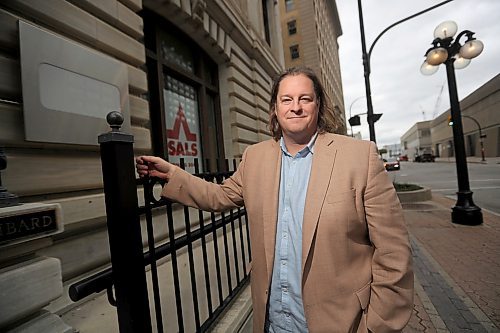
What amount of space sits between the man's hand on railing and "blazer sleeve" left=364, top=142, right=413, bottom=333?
119 centimetres

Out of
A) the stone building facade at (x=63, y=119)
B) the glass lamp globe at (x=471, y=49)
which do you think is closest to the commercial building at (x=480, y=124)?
the glass lamp globe at (x=471, y=49)

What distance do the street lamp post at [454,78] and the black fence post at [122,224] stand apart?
732 cm

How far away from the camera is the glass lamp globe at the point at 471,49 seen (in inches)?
267

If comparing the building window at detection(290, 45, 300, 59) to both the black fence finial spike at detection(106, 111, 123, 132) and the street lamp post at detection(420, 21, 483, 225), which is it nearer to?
the street lamp post at detection(420, 21, 483, 225)

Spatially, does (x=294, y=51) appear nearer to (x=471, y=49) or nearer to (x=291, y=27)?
(x=291, y=27)

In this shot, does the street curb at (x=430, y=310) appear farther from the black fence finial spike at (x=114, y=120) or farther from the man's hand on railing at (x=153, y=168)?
the black fence finial spike at (x=114, y=120)

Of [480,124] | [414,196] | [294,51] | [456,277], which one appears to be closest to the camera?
[456,277]

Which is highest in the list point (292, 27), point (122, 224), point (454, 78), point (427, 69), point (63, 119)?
point (292, 27)

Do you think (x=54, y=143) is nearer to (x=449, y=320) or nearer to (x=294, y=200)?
(x=294, y=200)

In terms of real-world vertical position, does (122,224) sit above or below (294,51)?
below

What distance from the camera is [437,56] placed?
22.2ft

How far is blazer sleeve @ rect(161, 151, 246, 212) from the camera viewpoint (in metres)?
1.79

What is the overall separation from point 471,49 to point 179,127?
23.9 ft

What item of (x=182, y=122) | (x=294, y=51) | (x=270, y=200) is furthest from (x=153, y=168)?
(x=294, y=51)
